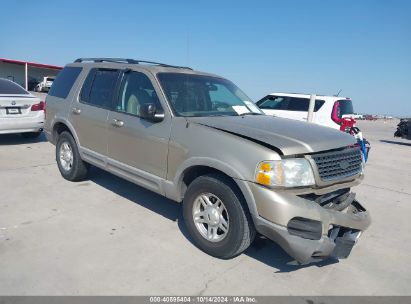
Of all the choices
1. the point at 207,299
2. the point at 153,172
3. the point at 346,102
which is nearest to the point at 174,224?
the point at 153,172

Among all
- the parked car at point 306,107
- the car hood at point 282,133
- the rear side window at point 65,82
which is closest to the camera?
the car hood at point 282,133

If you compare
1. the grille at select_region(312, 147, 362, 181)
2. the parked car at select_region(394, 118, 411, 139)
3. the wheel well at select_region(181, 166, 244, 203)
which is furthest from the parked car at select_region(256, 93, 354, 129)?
the wheel well at select_region(181, 166, 244, 203)

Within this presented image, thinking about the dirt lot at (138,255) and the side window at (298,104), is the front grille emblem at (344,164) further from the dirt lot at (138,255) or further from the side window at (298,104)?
the side window at (298,104)

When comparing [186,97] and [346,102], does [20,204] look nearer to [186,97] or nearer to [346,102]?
[186,97]

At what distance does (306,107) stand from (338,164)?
321 inches

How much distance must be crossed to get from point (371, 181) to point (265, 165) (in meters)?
5.10

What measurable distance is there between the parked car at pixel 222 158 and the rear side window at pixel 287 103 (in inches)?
260

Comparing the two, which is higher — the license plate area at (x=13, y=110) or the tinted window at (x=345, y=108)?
the tinted window at (x=345, y=108)

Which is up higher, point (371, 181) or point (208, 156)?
point (208, 156)

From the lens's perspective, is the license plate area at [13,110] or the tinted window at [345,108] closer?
the license plate area at [13,110]

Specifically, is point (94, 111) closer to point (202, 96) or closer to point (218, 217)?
point (202, 96)

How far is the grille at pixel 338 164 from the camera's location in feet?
10.7

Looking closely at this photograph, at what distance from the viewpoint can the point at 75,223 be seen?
4184 mm

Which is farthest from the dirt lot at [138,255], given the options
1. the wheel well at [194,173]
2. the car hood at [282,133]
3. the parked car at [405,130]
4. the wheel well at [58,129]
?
the parked car at [405,130]
